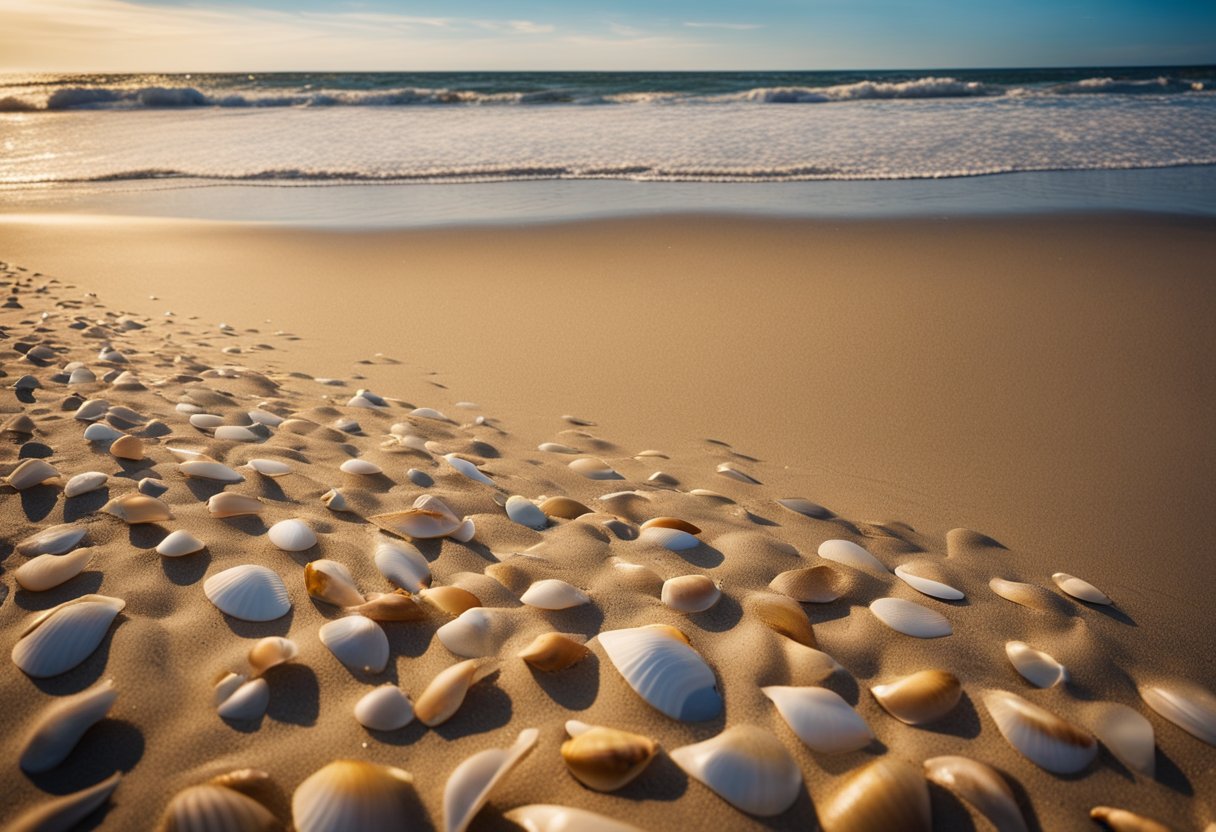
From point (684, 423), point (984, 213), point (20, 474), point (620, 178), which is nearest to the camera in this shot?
point (20, 474)

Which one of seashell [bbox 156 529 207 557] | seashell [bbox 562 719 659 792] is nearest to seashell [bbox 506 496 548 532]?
seashell [bbox 156 529 207 557]

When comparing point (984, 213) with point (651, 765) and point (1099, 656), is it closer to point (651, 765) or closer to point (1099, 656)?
point (1099, 656)

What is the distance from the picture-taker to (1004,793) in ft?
3.28

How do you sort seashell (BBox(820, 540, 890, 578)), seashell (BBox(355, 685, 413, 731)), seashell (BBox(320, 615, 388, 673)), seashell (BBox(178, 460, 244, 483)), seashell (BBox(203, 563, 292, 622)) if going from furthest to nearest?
seashell (BBox(178, 460, 244, 483)), seashell (BBox(820, 540, 890, 578)), seashell (BBox(203, 563, 292, 622)), seashell (BBox(320, 615, 388, 673)), seashell (BBox(355, 685, 413, 731))

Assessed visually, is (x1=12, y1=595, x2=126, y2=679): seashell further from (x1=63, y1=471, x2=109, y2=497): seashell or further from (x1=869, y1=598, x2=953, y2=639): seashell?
(x1=869, y1=598, x2=953, y2=639): seashell

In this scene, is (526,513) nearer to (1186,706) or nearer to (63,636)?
(63,636)

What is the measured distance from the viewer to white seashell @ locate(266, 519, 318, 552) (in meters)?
1.52

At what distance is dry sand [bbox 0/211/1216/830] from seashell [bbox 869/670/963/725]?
0.02 meters

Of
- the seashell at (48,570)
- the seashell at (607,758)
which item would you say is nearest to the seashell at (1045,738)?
the seashell at (607,758)

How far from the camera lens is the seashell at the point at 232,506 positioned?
1.63 meters

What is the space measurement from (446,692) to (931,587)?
1084 mm

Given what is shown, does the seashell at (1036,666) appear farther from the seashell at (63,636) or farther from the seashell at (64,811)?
the seashell at (63,636)

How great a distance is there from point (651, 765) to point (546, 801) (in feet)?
0.53

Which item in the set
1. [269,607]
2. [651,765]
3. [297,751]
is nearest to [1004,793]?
[651,765]
